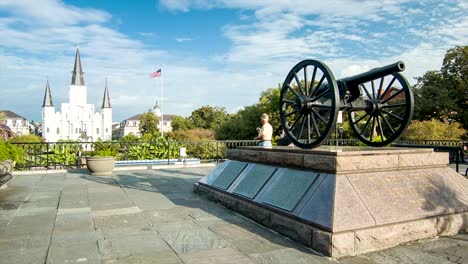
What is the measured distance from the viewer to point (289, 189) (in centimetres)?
511

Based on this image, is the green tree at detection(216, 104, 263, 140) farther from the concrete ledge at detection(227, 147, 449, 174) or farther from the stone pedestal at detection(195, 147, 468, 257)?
the stone pedestal at detection(195, 147, 468, 257)

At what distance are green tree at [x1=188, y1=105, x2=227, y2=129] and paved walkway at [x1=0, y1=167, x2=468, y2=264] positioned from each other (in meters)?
61.8

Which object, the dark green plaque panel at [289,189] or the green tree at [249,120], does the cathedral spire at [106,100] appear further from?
the dark green plaque panel at [289,189]

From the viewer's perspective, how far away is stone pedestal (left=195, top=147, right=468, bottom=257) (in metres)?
4.11

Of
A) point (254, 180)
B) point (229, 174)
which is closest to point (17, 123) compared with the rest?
point (229, 174)

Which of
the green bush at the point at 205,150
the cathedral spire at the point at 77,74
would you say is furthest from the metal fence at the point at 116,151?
the cathedral spire at the point at 77,74

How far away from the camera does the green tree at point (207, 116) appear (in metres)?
69.7

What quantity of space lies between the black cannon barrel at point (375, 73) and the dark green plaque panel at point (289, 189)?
238cm

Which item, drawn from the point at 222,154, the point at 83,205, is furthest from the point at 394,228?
→ the point at 222,154

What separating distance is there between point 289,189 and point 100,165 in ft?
27.6

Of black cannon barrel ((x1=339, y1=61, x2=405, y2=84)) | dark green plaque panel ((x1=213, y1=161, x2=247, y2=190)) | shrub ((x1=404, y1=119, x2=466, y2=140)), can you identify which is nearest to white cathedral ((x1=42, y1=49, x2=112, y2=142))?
shrub ((x1=404, y1=119, x2=466, y2=140))

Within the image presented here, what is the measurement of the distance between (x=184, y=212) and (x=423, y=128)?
65.1ft

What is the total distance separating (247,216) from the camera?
5.68 m

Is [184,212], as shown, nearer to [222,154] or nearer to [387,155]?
[387,155]
